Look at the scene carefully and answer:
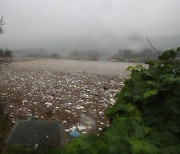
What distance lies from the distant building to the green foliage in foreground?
2.62m

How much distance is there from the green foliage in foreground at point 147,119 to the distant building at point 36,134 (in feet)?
8.60

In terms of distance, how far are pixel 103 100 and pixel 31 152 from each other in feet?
17.7

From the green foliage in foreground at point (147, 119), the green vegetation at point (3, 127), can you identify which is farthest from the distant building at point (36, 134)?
the green foliage in foreground at point (147, 119)

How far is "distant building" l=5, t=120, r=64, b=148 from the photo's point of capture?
5743 millimetres

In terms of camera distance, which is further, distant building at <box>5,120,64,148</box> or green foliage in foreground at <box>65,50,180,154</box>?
distant building at <box>5,120,64,148</box>

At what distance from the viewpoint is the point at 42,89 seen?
40.4ft

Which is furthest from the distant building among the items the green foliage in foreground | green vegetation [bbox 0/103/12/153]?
the green foliage in foreground

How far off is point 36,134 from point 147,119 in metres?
4.01

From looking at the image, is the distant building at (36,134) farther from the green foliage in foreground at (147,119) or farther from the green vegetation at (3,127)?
the green foliage in foreground at (147,119)

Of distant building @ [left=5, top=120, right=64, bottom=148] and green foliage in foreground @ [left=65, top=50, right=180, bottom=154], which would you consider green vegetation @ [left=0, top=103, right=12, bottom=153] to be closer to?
distant building @ [left=5, top=120, right=64, bottom=148]

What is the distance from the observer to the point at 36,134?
620 centimetres

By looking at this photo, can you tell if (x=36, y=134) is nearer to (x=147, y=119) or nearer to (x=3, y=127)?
(x=3, y=127)

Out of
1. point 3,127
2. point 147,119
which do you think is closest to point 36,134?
point 3,127

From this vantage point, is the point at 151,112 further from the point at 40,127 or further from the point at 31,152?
the point at 40,127
